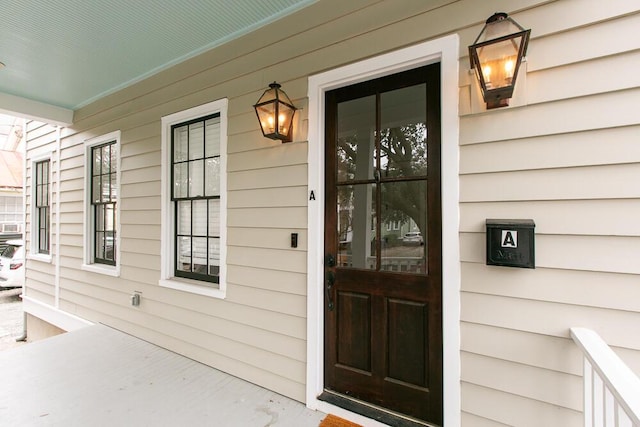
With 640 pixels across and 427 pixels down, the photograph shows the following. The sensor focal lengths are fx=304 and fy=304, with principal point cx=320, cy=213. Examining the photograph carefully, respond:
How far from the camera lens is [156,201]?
329 cm

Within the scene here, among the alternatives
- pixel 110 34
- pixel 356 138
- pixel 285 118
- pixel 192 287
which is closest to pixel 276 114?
pixel 285 118

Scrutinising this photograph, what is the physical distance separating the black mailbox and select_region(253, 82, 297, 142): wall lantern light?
147 centimetres

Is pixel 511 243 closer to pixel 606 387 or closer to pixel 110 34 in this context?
pixel 606 387

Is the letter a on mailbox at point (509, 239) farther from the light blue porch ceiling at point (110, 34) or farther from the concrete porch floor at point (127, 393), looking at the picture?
the light blue porch ceiling at point (110, 34)

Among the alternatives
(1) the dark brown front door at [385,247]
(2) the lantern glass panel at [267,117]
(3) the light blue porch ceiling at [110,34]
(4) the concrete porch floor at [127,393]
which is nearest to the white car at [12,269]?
(3) the light blue porch ceiling at [110,34]

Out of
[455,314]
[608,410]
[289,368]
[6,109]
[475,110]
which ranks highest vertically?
[6,109]

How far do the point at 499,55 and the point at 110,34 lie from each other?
116 inches

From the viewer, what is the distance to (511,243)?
1.51m

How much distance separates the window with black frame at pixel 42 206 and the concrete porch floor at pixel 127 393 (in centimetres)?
275

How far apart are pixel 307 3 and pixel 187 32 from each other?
1086 millimetres

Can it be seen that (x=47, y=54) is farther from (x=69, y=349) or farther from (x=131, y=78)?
(x=69, y=349)

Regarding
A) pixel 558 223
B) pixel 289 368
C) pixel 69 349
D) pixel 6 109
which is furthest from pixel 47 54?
pixel 558 223

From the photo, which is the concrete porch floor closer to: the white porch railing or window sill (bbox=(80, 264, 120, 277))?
window sill (bbox=(80, 264, 120, 277))

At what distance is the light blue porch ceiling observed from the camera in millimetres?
2221
